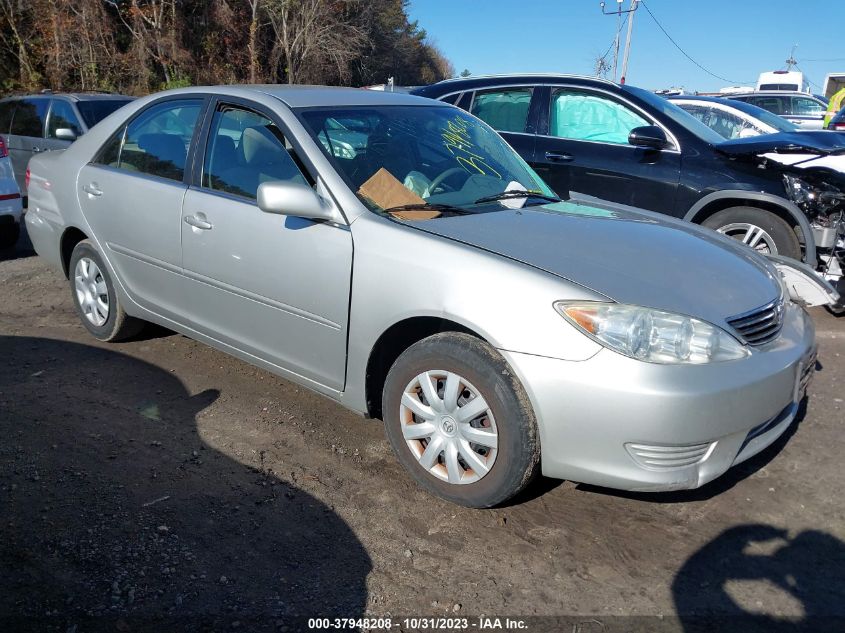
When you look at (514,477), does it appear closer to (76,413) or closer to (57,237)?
(76,413)

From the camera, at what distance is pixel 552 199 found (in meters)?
4.00

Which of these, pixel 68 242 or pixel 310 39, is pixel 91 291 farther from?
pixel 310 39

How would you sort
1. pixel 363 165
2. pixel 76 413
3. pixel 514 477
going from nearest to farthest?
pixel 514 477 → pixel 363 165 → pixel 76 413

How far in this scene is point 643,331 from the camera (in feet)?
8.67

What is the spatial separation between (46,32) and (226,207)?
19740 millimetres

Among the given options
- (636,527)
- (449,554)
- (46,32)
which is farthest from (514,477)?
(46,32)

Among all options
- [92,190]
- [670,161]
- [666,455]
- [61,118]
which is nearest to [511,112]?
[670,161]

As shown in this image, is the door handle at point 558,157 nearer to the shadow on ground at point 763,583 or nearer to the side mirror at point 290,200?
the side mirror at point 290,200

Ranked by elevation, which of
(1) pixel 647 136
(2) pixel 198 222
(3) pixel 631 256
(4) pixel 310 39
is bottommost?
(2) pixel 198 222

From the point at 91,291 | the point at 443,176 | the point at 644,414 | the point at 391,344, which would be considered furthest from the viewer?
the point at 91,291

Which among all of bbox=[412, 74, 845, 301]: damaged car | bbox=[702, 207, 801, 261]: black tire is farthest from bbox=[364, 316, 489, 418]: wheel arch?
bbox=[702, 207, 801, 261]: black tire

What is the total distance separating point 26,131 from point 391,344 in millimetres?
7761

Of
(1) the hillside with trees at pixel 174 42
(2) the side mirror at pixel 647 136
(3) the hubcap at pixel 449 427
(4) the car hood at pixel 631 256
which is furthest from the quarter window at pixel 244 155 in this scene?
(1) the hillside with trees at pixel 174 42

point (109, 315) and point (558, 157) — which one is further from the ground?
point (558, 157)
